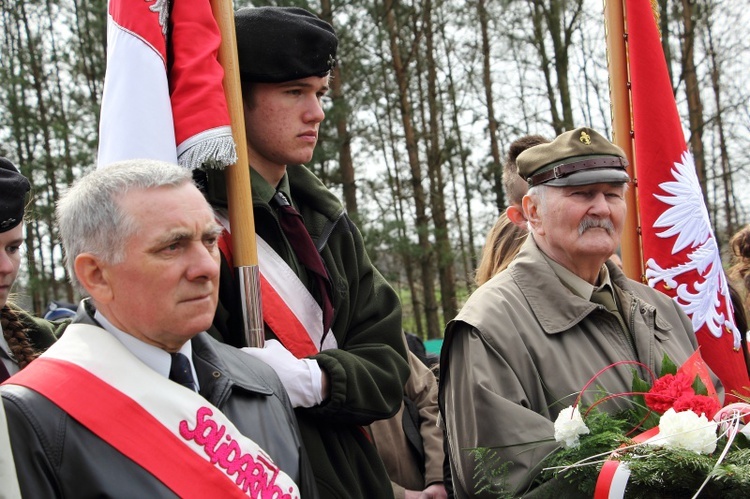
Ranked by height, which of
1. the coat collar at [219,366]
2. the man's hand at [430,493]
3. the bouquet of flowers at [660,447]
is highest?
the coat collar at [219,366]

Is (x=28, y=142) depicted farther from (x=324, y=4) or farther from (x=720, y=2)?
(x=720, y=2)

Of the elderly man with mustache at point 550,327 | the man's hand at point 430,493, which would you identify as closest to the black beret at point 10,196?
the elderly man with mustache at point 550,327

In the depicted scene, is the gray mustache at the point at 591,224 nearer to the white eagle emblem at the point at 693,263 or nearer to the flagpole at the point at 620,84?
the white eagle emblem at the point at 693,263

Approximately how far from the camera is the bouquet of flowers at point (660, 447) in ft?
7.74

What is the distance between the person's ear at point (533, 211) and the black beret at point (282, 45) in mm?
979

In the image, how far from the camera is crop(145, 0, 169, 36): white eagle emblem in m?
2.89

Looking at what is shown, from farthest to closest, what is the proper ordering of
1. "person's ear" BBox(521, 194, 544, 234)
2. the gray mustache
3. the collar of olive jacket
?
"person's ear" BBox(521, 194, 544, 234)
the gray mustache
the collar of olive jacket

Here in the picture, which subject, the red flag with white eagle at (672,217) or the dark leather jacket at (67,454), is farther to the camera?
the red flag with white eagle at (672,217)

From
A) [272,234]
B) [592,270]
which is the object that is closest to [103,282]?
[272,234]

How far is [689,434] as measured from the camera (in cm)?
240

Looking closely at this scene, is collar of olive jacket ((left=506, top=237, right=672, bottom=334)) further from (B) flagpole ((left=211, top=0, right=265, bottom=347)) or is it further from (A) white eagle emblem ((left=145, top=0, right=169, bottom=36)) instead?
(A) white eagle emblem ((left=145, top=0, right=169, bottom=36))

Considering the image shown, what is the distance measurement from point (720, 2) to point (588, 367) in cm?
1591

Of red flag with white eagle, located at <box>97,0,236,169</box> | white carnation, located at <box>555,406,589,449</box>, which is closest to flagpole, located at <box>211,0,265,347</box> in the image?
red flag with white eagle, located at <box>97,0,236,169</box>

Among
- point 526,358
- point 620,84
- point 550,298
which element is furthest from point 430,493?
point 620,84
